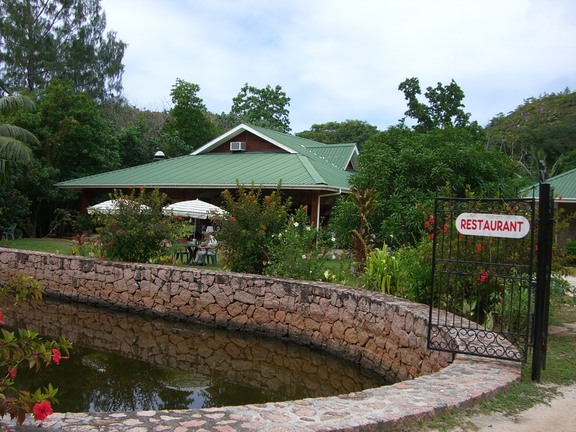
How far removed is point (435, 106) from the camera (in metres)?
Answer: 24.7

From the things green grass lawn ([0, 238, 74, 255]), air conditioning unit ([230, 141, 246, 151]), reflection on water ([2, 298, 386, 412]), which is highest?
air conditioning unit ([230, 141, 246, 151])

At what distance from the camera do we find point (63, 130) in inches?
996

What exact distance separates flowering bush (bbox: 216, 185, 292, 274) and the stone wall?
2.50 ft

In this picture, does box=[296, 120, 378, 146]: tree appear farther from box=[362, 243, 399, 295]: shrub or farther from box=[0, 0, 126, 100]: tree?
box=[362, 243, 399, 295]: shrub

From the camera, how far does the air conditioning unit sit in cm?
2622

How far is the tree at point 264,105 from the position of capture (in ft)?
170

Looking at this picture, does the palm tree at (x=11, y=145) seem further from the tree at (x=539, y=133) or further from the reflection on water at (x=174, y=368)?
the tree at (x=539, y=133)

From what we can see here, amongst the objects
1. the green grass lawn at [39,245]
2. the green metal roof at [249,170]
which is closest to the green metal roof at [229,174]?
the green metal roof at [249,170]

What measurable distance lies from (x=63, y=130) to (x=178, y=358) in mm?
18925

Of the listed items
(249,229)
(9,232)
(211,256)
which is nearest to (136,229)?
(249,229)

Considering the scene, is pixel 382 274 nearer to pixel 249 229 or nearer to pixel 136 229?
pixel 249 229

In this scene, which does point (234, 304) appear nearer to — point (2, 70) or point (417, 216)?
point (417, 216)

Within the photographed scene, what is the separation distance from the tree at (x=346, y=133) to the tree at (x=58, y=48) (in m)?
18.8

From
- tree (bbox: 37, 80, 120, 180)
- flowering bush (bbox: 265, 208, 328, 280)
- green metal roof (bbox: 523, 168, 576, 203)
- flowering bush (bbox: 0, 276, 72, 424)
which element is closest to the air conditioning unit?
tree (bbox: 37, 80, 120, 180)
